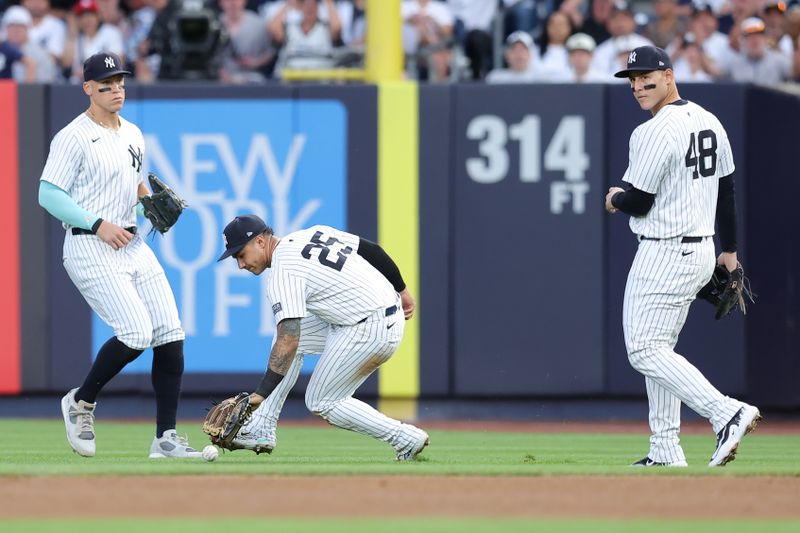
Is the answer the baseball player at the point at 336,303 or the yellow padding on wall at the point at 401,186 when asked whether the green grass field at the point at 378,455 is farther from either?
the yellow padding on wall at the point at 401,186

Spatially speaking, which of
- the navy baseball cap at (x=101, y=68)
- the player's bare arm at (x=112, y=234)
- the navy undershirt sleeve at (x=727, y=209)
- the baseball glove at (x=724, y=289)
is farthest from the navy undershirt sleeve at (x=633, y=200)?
the navy baseball cap at (x=101, y=68)

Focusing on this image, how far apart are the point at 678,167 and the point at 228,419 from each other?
8.33 feet

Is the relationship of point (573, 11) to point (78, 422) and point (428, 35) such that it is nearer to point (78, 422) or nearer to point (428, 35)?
point (428, 35)

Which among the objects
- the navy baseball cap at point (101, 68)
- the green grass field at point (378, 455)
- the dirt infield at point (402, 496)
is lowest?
the green grass field at point (378, 455)

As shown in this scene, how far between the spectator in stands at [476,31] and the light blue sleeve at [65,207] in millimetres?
6068

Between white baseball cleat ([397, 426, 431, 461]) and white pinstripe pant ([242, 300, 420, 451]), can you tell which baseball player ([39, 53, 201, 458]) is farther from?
white baseball cleat ([397, 426, 431, 461])

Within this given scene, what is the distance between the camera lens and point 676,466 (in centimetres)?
782

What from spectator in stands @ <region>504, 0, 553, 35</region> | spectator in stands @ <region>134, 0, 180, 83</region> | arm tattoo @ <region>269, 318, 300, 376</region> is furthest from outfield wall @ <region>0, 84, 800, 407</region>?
arm tattoo @ <region>269, 318, 300, 376</region>

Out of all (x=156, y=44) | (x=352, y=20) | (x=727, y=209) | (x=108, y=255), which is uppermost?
(x=352, y=20)

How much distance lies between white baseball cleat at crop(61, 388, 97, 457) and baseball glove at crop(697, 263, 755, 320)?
3.23 meters

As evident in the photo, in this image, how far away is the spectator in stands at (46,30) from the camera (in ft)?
45.8

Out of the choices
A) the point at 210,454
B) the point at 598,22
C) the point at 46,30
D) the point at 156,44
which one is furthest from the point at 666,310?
the point at 46,30

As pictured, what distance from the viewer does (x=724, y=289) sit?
8.16 m

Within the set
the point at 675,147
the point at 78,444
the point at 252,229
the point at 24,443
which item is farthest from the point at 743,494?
the point at 24,443
